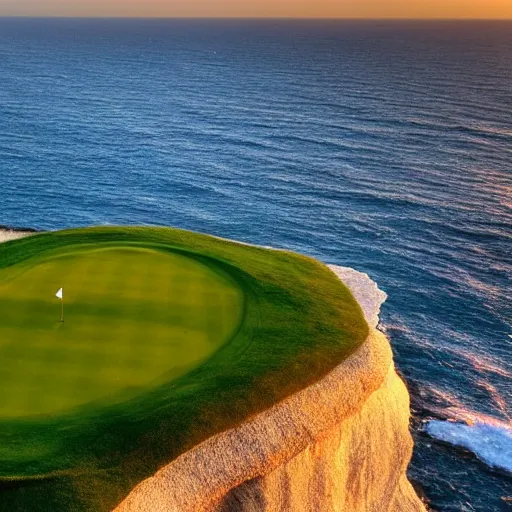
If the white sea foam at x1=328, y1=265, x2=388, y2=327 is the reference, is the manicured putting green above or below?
above

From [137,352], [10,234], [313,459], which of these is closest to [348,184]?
[10,234]

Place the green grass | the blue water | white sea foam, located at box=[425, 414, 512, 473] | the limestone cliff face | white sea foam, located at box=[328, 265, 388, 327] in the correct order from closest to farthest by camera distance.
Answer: the green grass, the limestone cliff face, white sea foam, located at box=[425, 414, 512, 473], the blue water, white sea foam, located at box=[328, 265, 388, 327]

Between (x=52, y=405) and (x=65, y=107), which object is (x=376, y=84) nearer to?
(x=65, y=107)

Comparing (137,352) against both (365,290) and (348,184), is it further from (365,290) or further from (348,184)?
(348,184)

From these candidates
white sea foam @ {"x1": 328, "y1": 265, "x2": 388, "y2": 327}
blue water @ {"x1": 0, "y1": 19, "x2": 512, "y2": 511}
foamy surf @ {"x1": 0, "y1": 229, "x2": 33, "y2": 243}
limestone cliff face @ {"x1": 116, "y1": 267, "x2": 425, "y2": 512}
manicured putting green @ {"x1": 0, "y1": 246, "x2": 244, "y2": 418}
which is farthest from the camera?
Result: foamy surf @ {"x1": 0, "y1": 229, "x2": 33, "y2": 243}

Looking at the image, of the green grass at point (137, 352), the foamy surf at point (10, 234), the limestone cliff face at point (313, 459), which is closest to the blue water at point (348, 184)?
the limestone cliff face at point (313, 459)

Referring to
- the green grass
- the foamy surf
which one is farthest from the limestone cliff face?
the foamy surf

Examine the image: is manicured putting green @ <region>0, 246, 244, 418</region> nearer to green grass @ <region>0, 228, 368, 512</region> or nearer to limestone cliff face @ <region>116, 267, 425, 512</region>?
green grass @ <region>0, 228, 368, 512</region>
